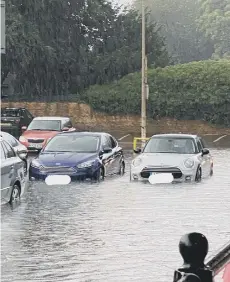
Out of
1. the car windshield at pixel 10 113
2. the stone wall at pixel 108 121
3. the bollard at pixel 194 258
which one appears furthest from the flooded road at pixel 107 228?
the stone wall at pixel 108 121

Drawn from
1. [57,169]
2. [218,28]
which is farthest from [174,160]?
[218,28]

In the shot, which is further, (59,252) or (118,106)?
(118,106)

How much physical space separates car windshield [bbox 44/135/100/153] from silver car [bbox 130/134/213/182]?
134 cm

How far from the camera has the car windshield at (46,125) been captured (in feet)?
108

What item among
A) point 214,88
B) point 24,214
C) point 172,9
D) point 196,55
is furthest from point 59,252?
point 172,9

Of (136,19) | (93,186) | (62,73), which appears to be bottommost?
(93,186)

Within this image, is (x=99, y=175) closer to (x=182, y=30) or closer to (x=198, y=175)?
(x=198, y=175)

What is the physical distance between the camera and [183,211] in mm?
15258

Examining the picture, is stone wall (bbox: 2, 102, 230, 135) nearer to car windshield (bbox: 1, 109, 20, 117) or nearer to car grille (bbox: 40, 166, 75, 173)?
car windshield (bbox: 1, 109, 20, 117)

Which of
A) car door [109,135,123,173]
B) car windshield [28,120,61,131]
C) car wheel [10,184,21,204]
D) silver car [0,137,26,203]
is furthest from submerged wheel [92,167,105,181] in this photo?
car windshield [28,120,61,131]

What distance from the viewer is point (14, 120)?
133 feet

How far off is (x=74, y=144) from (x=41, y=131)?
33.3 feet

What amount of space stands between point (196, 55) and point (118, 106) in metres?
48.3

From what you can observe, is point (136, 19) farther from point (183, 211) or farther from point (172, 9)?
point (172, 9)
